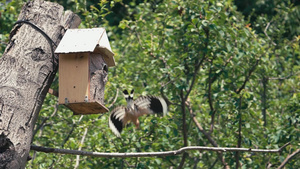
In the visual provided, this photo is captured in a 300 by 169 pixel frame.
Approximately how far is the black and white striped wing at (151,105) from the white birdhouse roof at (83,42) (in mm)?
1071

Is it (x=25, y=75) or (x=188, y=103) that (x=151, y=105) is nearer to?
(x=188, y=103)

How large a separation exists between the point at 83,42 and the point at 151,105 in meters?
1.41

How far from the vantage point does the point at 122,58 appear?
7703 millimetres

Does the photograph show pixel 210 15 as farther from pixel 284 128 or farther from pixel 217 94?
pixel 284 128

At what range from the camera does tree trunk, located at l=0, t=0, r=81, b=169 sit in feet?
9.03

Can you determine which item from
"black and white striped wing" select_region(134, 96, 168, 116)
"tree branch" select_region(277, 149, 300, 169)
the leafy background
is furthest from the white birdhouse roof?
"tree branch" select_region(277, 149, 300, 169)

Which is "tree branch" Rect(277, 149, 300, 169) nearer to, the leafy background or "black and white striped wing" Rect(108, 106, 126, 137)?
the leafy background

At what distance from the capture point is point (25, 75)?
297cm

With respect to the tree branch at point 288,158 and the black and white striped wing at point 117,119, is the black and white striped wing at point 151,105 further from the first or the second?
the tree branch at point 288,158

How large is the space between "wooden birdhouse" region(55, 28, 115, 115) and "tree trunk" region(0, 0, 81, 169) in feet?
0.31

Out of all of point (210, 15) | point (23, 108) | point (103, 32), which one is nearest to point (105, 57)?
point (103, 32)

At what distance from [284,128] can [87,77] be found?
2.83 metres

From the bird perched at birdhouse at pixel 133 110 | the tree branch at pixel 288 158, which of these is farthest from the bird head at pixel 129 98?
the tree branch at pixel 288 158

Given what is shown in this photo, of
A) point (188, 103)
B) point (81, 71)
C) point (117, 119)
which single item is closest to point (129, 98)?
point (117, 119)
